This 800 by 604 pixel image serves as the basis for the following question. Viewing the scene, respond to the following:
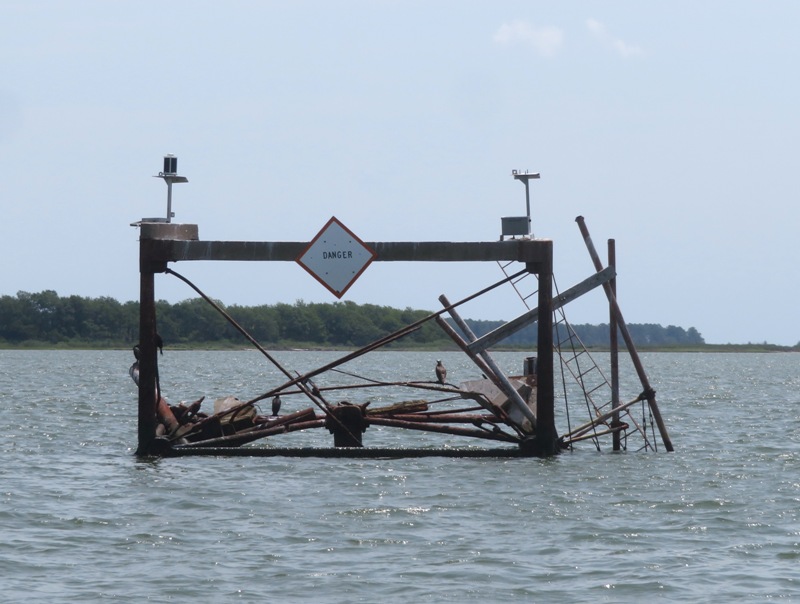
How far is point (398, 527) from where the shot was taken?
14.8m

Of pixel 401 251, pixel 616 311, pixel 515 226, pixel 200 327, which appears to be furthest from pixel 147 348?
pixel 200 327

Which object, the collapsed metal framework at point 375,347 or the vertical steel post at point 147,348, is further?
the vertical steel post at point 147,348

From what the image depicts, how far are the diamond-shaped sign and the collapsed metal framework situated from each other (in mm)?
179

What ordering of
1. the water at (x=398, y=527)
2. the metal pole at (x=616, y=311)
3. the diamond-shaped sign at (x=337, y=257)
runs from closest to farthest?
1. the water at (x=398, y=527)
2. the diamond-shaped sign at (x=337, y=257)
3. the metal pole at (x=616, y=311)

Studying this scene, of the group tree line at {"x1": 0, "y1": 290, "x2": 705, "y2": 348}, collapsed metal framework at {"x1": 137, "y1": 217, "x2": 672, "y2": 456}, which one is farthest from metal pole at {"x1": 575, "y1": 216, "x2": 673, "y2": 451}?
tree line at {"x1": 0, "y1": 290, "x2": 705, "y2": 348}

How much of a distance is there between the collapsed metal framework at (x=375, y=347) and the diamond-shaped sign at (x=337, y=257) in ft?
0.59

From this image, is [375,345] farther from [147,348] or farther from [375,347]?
[147,348]

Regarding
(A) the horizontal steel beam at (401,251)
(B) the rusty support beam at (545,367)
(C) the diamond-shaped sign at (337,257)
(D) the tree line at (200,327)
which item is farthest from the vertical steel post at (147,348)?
(D) the tree line at (200,327)

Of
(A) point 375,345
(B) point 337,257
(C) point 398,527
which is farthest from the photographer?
(A) point 375,345

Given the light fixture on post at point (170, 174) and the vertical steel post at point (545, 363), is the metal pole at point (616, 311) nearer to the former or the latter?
the vertical steel post at point (545, 363)

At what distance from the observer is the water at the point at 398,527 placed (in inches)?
479

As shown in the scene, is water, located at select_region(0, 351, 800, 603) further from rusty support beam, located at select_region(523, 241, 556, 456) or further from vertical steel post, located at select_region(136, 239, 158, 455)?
vertical steel post, located at select_region(136, 239, 158, 455)

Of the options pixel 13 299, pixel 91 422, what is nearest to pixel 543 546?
pixel 91 422

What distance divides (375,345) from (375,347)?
0.19 meters
